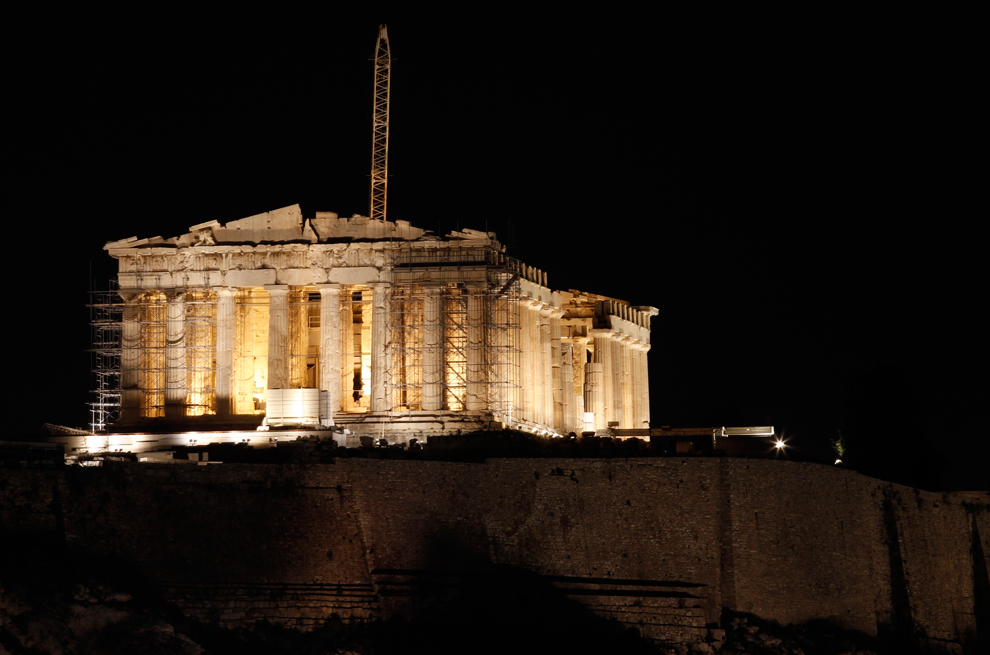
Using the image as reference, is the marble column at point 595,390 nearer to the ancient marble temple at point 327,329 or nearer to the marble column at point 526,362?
the ancient marble temple at point 327,329

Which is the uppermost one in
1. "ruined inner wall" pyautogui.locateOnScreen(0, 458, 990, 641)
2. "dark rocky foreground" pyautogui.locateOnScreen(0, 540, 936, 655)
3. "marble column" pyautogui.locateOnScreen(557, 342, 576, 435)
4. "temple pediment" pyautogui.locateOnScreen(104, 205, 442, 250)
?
"temple pediment" pyautogui.locateOnScreen(104, 205, 442, 250)

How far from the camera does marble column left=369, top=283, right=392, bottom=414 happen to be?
93.9m

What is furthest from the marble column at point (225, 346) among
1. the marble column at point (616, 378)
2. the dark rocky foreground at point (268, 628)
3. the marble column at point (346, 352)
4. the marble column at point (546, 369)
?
the dark rocky foreground at point (268, 628)

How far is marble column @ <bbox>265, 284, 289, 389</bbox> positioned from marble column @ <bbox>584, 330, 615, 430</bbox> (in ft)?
61.2

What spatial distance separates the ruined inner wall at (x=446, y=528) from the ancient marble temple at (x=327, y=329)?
18.4m

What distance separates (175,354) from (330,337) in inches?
305

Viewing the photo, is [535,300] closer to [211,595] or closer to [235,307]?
[235,307]

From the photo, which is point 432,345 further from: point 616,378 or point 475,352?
point 616,378

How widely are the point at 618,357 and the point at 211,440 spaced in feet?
94.0

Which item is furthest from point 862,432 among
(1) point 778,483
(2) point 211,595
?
(2) point 211,595

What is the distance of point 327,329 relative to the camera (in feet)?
313

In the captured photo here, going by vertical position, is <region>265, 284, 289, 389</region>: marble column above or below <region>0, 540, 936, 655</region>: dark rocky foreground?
above

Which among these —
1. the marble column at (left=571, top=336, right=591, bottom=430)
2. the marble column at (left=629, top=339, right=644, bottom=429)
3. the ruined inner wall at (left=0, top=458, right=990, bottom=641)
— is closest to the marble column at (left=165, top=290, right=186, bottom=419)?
the marble column at (left=571, top=336, right=591, bottom=430)

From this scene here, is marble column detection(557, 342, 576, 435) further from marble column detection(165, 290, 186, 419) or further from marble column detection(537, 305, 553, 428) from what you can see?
marble column detection(165, 290, 186, 419)
